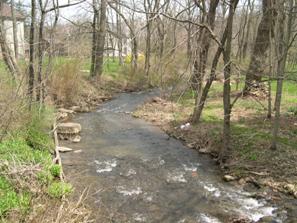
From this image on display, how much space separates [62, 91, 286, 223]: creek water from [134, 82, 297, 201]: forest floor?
0.53 m

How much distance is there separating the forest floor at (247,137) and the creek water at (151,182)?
1.73 feet

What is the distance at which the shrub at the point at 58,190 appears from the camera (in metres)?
6.16

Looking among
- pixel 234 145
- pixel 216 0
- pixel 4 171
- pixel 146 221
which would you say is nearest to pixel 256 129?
pixel 234 145

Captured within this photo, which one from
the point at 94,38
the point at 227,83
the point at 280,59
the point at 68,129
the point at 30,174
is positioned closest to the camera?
the point at 30,174

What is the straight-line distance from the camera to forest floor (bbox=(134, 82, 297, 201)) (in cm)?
877

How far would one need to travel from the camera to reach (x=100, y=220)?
6590mm

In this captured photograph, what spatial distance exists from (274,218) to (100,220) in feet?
11.2

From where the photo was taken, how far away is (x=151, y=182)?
28.6 ft

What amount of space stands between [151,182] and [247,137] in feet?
12.2

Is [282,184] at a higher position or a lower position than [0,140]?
lower

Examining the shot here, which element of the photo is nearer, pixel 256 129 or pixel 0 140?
pixel 0 140

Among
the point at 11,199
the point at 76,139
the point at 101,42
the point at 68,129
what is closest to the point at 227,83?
the point at 76,139

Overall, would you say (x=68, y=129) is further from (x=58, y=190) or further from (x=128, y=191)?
(x=58, y=190)

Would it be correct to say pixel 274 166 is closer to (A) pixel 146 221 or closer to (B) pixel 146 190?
(B) pixel 146 190
